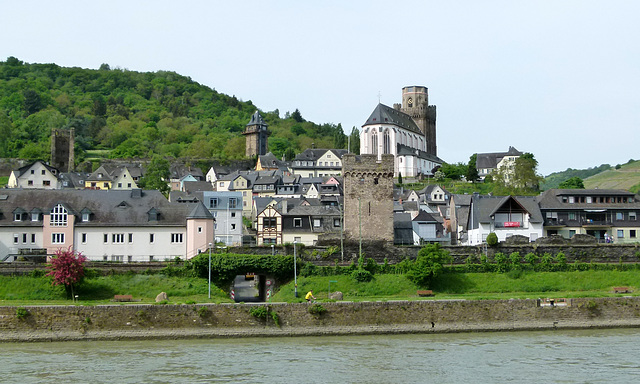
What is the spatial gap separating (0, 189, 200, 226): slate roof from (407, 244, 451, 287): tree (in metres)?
16.3

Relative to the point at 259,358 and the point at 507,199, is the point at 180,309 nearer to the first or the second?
the point at 259,358

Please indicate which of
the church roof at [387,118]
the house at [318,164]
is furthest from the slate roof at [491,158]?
the house at [318,164]

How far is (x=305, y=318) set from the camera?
41875 mm

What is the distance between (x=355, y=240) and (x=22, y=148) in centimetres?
11251

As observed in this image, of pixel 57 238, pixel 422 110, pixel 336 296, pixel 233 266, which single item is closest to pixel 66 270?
pixel 233 266

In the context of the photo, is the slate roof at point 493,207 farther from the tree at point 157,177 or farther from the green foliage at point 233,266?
the tree at point 157,177

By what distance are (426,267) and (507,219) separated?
15.4m

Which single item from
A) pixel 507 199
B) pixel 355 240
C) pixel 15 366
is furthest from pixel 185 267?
pixel 507 199

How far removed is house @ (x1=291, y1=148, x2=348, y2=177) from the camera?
131875 mm

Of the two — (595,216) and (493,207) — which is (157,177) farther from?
(595,216)

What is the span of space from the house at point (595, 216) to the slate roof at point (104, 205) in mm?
28494

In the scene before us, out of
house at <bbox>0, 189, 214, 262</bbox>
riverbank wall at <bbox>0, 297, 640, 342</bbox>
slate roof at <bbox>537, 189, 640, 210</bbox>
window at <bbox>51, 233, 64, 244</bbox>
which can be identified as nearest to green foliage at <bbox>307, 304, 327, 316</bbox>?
riverbank wall at <bbox>0, 297, 640, 342</bbox>

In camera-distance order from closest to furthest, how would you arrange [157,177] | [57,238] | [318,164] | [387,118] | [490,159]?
[57,238]
[157,177]
[318,164]
[387,118]
[490,159]

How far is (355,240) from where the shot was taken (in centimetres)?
5650
